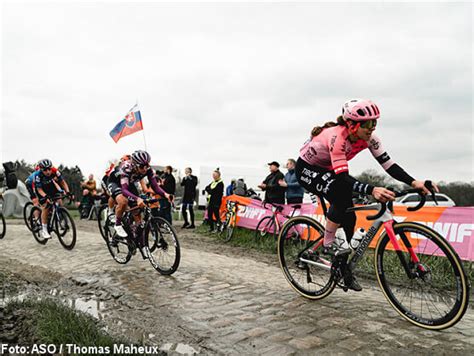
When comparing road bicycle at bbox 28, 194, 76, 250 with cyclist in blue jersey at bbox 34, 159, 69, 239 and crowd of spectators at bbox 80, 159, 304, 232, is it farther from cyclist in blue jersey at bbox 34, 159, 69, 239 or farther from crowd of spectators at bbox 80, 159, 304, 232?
crowd of spectators at bbox 80, 159, 304, 232

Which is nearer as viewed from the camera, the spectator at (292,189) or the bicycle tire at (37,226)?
the bicycle tire at (37,226)

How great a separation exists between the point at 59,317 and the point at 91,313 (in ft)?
1.98

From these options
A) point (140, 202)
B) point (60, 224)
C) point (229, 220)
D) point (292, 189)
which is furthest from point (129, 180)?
point (292, 189)

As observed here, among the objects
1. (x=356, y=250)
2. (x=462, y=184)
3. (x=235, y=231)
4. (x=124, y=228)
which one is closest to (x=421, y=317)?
(x=356, y=250)

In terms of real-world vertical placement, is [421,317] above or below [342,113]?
below

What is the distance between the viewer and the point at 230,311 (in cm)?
427

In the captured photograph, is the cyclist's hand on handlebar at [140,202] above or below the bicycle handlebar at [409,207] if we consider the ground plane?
below

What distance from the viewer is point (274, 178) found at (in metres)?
10.4

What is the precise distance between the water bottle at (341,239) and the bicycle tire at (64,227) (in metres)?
6.65

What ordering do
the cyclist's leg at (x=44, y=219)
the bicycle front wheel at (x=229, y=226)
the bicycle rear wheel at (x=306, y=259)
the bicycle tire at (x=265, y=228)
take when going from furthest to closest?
the bicycle front wheel at (x=229, y=226) < the bicycle tire at (x=265, y=228) < the cyclist's leg at (x=44, y=219) < the bicycle rear wheel at (x=306, y=259)

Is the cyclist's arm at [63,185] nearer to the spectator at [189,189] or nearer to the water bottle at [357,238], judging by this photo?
the spectator at [189,189]

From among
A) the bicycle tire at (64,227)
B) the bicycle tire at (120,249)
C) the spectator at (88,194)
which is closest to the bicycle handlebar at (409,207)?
the bicycle tire at (120,249)

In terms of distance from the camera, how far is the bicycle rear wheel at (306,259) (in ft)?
15.0

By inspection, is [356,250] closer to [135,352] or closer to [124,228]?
[135,352]
